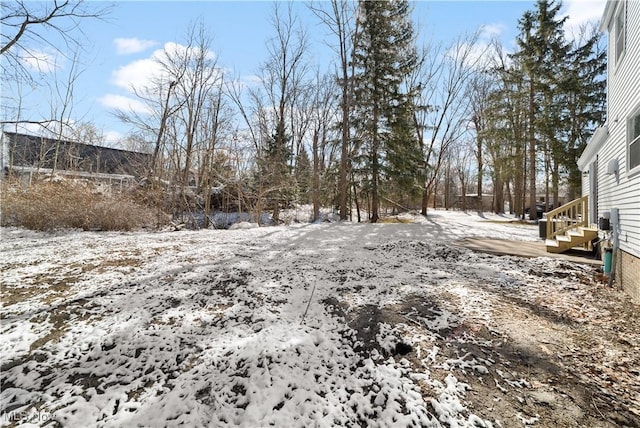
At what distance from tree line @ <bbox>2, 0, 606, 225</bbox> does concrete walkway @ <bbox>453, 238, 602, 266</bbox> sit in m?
6.29

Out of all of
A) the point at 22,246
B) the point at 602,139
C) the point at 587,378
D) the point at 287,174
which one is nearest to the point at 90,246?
the point at 22,246

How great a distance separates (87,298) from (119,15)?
8.45m

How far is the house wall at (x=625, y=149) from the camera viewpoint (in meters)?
4.15

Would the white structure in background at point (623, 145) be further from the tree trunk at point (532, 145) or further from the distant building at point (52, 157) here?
the distant building at point (52, 157)

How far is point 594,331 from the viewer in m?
3.09

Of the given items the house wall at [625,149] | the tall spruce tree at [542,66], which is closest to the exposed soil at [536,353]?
the house wall at [625,149]

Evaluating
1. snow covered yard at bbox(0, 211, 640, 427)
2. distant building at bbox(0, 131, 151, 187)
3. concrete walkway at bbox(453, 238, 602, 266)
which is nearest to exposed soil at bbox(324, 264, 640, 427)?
snow covered yard at bbox(0, 211, 640, 427)

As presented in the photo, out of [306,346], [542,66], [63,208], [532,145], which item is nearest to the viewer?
[306,346]

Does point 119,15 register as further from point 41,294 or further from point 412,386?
point 412,386

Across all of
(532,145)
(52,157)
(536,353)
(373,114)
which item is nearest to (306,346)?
(536,353)

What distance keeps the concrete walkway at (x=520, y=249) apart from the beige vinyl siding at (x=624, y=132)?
1107mm

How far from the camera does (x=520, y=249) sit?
22.3 ft

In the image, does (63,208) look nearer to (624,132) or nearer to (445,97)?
(624,132)

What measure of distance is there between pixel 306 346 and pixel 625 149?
20.5 feet
